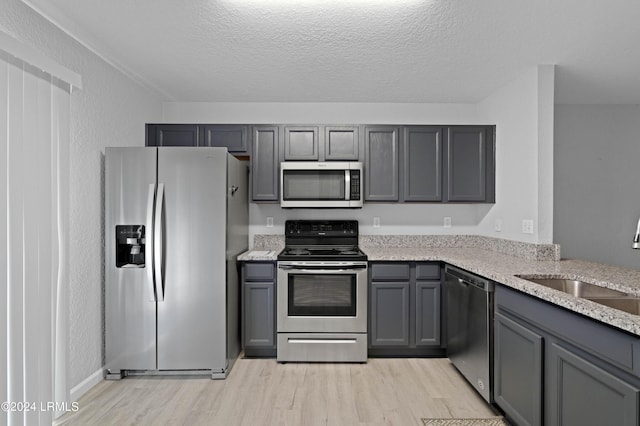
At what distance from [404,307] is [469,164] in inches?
64.0

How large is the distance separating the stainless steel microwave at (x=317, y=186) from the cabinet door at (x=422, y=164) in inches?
20.8

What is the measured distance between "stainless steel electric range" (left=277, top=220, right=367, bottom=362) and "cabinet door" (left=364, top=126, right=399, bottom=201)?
0.80 m

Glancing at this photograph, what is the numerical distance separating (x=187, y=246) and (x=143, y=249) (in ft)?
1.16

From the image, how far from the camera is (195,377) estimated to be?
2898 mm

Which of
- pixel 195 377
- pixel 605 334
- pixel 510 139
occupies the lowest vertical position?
pixel 195 377

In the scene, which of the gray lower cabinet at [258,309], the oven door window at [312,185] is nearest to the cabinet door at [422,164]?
the oven door window at [312,185]

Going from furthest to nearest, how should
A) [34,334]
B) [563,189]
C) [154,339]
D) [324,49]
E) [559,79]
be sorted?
[563,189]
[559,79]
[154,339]
[324,49]
[34,334]

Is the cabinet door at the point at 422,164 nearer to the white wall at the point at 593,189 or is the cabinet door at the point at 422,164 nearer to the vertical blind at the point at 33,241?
the white wall at the point at 593,189

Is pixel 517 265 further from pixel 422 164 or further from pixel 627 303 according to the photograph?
pixel 422 164

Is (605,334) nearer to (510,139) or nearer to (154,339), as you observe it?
(510,139)

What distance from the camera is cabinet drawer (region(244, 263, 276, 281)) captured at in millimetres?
3293

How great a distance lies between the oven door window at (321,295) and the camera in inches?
127

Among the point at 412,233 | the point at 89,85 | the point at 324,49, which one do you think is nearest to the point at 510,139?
the point at 412,233

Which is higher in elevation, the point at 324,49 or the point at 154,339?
the point at 324,49
